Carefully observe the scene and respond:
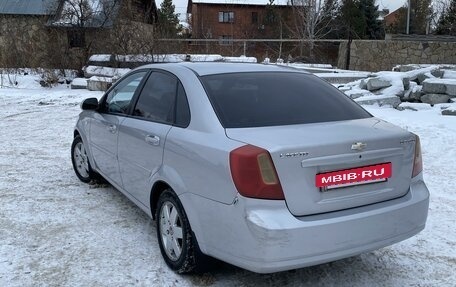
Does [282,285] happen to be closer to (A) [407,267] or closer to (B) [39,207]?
(A) [407,267]

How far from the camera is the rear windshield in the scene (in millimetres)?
3266

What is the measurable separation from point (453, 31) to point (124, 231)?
96.7 feet

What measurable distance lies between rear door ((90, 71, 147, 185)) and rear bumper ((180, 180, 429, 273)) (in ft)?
5.85

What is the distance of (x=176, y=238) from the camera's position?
3.42m

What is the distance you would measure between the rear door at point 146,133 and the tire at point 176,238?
0.93ft

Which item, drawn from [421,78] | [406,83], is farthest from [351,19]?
[406,83]

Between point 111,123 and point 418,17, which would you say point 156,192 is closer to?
point 111,123

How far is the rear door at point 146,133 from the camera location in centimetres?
362

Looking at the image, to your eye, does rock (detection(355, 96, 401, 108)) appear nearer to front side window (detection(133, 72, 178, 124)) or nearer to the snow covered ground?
the snow covered ground

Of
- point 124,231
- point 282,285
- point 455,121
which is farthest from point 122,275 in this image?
point 455,121

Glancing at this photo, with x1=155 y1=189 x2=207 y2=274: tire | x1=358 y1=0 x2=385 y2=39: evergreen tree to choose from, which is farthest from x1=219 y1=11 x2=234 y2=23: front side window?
x1=155 y1=189 x2=207 y2=274: tire

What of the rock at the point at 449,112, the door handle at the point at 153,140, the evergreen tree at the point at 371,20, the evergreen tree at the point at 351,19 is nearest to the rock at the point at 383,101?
the rock at the point at 449,112
